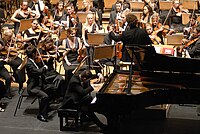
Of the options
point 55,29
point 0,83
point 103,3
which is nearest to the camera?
point 0,83

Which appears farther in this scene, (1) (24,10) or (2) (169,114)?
(1) (24,10)

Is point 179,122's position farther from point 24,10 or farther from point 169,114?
point 24,10

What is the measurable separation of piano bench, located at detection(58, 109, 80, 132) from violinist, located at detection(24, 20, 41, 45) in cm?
258

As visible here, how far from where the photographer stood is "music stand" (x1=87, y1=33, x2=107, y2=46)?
8703 millimetres

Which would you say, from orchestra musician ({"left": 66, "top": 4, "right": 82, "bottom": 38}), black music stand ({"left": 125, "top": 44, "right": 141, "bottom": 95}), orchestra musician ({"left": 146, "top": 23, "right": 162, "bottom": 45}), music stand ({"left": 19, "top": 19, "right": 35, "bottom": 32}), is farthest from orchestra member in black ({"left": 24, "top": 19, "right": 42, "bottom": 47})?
black music stand ({"left": 125, "top": 44, "right": 141, "bottom": 95})

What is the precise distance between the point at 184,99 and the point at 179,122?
4.34 feet

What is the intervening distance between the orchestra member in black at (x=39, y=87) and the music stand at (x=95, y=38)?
1.55 m

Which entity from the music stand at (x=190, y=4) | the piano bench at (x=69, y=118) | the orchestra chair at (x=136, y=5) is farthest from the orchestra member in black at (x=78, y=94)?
the music stand at (x=190, y=4)

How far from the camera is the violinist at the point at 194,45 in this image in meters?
8.62

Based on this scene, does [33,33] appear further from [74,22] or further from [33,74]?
[33,74]

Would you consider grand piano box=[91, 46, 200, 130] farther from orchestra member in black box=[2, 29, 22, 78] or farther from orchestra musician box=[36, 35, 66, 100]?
orchestra member in black box=[2, 29, 22, 78]

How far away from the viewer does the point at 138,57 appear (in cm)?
642

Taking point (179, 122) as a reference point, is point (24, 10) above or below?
above

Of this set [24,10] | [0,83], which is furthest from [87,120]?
[24,10]
